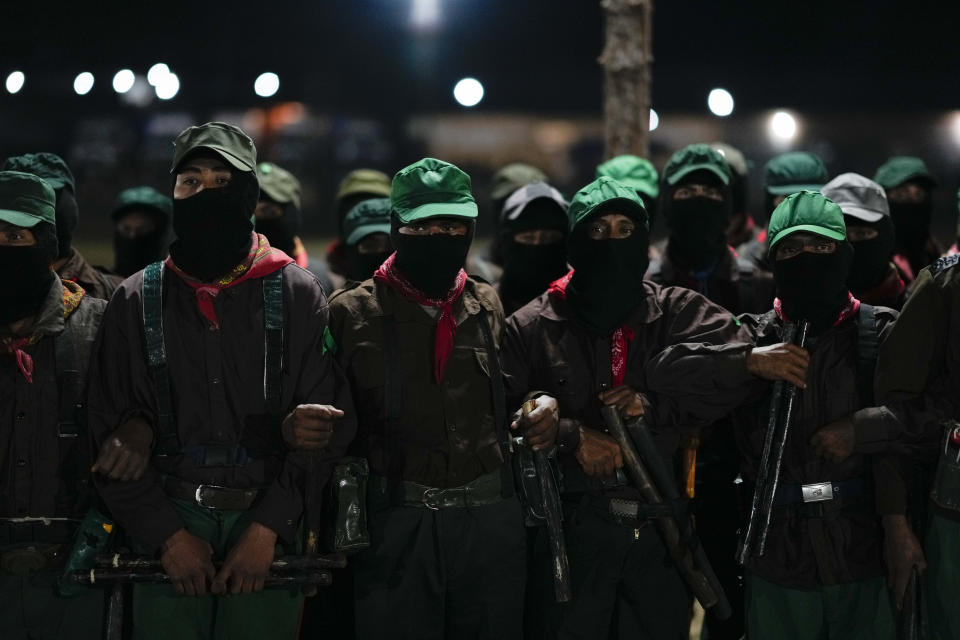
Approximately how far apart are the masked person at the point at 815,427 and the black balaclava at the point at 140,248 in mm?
3306

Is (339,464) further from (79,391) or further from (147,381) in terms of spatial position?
(79,391)

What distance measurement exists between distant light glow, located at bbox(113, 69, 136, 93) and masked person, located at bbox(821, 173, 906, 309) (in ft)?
22.9

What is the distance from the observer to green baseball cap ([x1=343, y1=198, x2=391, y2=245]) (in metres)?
5.94

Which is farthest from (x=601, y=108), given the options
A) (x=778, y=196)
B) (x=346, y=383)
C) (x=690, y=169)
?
(x=346, y=383)

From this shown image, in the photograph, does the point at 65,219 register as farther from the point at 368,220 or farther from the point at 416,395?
the point at 416,395

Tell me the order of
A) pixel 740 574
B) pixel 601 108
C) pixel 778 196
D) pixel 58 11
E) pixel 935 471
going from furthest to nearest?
1. pixel 601 108
2. pixel 58 11
3. pixel 778 196
4. pixel 740 574
5. pixel 935 471

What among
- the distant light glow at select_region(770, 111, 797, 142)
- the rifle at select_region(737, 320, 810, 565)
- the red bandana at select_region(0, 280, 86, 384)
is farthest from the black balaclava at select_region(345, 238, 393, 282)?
the distant light glow at select_region(770, 111, 797, 142)

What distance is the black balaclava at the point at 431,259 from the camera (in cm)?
432

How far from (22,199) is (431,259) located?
62.1 inches

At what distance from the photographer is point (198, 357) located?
3.94 metres

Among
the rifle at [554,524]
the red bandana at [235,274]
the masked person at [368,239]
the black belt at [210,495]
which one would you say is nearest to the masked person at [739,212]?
the masked person at [368,239]

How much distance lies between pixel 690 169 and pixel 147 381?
313cm

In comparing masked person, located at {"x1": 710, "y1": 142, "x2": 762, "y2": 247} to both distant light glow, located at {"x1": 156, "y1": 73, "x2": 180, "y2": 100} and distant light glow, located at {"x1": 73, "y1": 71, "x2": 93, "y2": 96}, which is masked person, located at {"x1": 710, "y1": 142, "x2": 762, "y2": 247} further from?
distant light glow, located at {"x1": 73, "y1": 71, "x2": 93, "y2": 96}

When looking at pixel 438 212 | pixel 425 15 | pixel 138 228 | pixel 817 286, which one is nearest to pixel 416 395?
pixel 438 212
